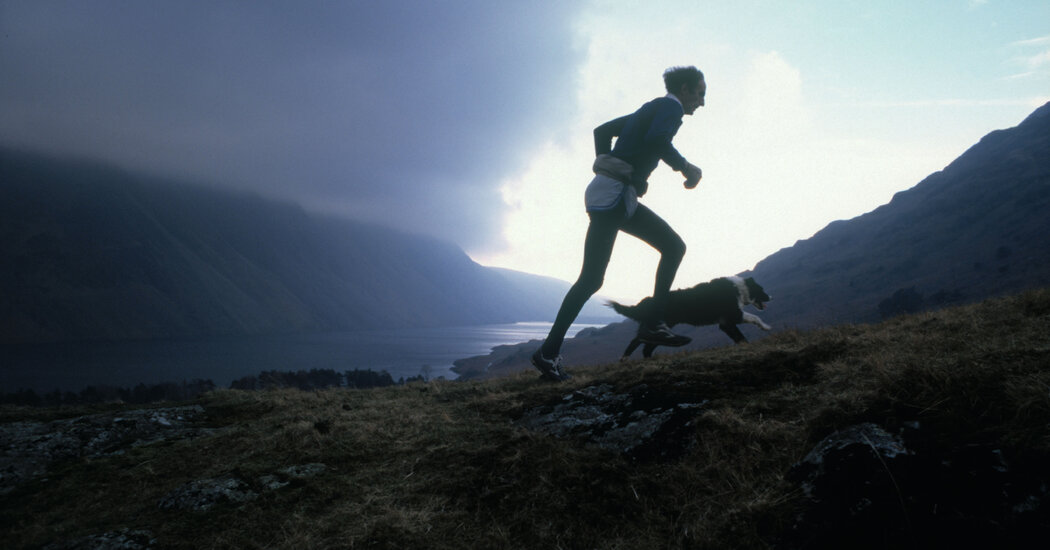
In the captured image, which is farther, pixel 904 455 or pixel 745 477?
pixel 745 477

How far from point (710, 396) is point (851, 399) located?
0.91 meters

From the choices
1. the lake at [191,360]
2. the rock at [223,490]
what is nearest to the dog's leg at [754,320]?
the rock at [223,490]

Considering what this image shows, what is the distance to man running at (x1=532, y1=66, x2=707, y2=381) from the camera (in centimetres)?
484

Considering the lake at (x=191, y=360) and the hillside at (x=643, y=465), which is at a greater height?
the hillside at (x=643, y=465)

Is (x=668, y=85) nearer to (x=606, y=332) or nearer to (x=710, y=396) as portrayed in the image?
(x=710, y=396)

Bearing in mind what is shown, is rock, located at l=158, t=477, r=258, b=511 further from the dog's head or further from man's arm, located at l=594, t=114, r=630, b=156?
the dog's head

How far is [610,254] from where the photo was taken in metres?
4.99

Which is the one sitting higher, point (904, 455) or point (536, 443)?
point (904, 455)

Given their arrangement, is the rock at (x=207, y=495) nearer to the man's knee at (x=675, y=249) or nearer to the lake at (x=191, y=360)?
the man's knee at (x=675, y=249)

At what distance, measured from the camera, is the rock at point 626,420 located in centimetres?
257

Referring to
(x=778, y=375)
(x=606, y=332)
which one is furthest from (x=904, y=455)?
(x=606, y=332)

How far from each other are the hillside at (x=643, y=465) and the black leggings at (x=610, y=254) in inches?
40.2

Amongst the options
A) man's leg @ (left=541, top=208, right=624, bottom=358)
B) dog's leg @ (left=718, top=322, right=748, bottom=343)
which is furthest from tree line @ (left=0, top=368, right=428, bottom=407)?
man's leg @ (left=541, top=208, right=624, bottom=358)

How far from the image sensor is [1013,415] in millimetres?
1717
